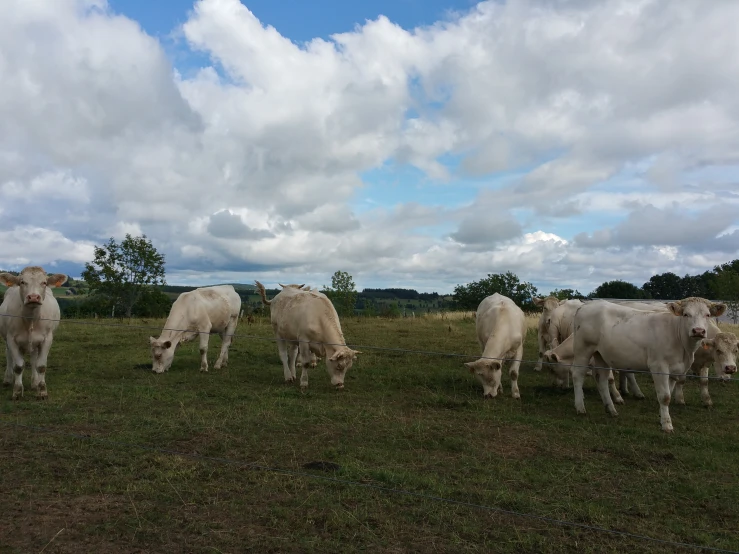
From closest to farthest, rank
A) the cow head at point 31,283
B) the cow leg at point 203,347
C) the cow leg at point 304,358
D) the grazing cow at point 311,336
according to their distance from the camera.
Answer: the cow head at point 31,283
the grazing cow at point 311,336
the cow leg at point 304,358
the cow leg at point 203,347

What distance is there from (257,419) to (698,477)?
6124 millimetres

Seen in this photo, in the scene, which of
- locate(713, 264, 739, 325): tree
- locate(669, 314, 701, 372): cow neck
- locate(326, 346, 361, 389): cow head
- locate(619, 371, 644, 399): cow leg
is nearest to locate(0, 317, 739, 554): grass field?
locate(619, 371, 644, 399): cow leg

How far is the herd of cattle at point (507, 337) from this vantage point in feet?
30.3

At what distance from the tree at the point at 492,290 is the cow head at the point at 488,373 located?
212ft

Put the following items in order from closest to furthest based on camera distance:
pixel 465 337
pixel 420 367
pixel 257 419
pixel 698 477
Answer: pixel 698 477 < pixel 257 419 < pixel 420 367 < pixel 465 337

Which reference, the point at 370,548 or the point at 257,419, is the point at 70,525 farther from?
the point at 257,419

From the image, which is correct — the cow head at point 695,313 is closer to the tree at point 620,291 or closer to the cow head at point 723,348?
the cow head at point 723,348

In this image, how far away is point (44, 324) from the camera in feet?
33.3

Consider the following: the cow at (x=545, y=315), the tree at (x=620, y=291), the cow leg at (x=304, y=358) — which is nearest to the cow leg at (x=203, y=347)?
the cow leg at (x=304, y=358)

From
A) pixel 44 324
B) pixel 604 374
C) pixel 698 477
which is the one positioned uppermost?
pixel 44 324

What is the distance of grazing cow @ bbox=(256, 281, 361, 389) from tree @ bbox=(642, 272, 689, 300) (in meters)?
80.4

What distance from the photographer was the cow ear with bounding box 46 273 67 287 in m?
10.3

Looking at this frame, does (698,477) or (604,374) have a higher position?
(604,374)

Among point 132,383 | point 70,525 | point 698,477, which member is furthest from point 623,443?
point 132,383
